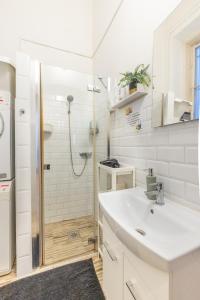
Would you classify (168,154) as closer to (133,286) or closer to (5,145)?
(133,286)

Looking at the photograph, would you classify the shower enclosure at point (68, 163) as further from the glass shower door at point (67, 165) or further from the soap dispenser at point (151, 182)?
the soap dispenser at point (151, 182)

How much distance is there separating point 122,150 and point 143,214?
0.66 m

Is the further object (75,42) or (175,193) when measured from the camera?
(75,42)

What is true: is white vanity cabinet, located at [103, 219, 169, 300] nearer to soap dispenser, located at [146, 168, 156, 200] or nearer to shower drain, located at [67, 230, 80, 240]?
soap dispenser, located at [146, 168, 156, 200]

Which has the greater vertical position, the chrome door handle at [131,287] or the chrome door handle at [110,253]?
the chrome door handle at [110,253]

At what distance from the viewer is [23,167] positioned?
1350 millimetres

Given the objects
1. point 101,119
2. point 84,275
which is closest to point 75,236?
point 84,275

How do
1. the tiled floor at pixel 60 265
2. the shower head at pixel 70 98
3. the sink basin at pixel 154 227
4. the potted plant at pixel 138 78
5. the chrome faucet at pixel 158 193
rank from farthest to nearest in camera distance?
the shower head at pixel 70 98 → the tiled floor at pixel 60 265 → the potted plant at pixel 138 78 → the chrome faucet at pixel 158 193 → the sink basin at pixel 154 227

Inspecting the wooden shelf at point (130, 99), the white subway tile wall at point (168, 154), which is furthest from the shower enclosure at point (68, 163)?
the white subway tile wall at point (168, 154)

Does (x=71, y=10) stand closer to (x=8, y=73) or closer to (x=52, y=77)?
(x=52, y=77)

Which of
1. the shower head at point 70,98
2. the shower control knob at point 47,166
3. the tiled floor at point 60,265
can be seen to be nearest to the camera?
the tiled floor at point 60,265

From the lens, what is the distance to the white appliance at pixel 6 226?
4.32ft

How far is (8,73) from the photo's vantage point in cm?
137

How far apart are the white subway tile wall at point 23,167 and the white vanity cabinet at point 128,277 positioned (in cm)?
78
